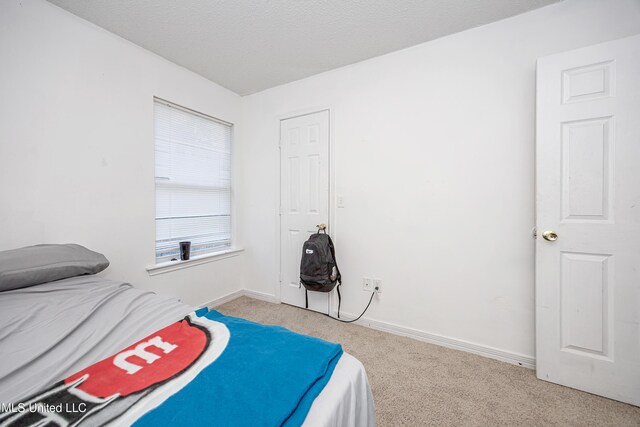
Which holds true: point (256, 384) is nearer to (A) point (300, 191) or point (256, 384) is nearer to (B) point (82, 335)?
(B) point (82, 335)

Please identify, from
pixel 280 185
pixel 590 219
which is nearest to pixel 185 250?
pixel 280 185

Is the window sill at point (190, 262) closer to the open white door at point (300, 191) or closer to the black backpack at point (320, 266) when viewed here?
the open white door at point (300, 191)

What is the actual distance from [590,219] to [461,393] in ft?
4.34

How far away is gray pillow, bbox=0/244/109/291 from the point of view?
49.6 inches

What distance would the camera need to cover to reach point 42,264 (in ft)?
4.48

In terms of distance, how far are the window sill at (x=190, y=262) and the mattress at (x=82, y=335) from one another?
896mm

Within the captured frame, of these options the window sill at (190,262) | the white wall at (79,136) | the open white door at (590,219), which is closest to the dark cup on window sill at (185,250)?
the window sill at (190,262)

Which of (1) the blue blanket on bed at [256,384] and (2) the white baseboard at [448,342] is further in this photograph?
(2) the white baseboard at [448,342]

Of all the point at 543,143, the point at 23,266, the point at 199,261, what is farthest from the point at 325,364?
the point at 199,261

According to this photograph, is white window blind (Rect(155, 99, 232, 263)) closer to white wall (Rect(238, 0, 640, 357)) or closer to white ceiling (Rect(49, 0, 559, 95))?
white ceiling (Rect(49, 0, 559, 95))

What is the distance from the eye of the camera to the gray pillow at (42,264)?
4.13ft

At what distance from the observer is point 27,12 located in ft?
5.45

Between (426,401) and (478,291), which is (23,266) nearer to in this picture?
(426,401)

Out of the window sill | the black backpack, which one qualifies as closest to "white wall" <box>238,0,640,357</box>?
the black backpack
